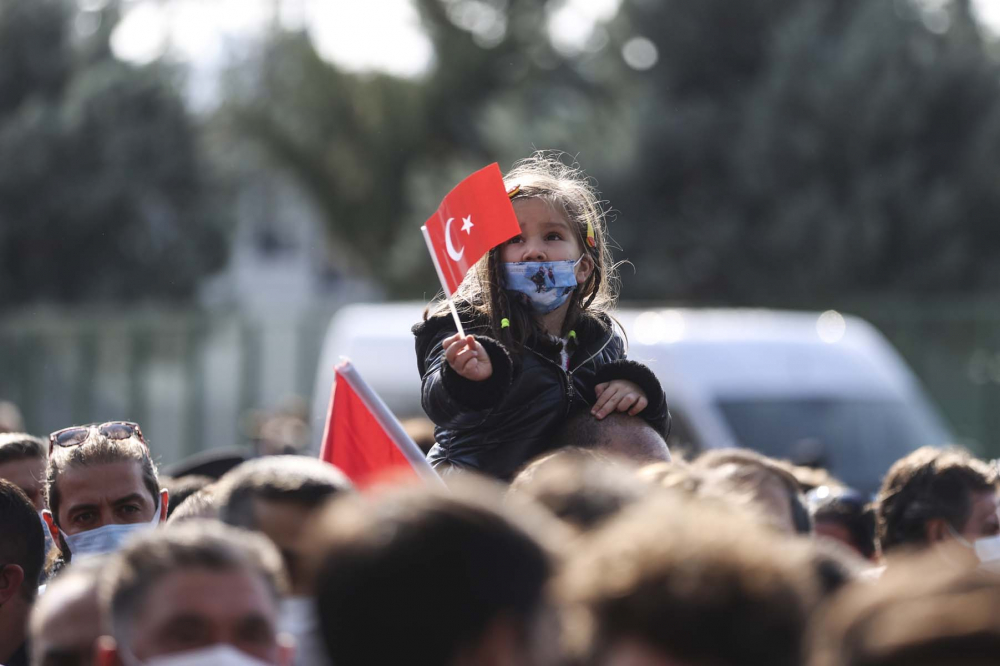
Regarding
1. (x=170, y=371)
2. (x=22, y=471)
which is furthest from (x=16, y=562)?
(x=170, y=371)

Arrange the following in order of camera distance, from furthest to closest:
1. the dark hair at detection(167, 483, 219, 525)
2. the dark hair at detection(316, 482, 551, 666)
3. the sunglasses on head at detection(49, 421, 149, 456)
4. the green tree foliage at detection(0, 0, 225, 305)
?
the green tree foliage at detection(0, 0, 225, 305) < the sunglasses on head at detection(49, 421, 149, 456) < the dark hair at detection(167, 483, 219, 525) < the dark hair at detection(316, 482, 551, 666)

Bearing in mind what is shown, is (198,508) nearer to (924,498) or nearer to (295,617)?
(295,617)

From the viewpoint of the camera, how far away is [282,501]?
108 inches

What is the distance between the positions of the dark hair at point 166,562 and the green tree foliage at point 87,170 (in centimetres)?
1876

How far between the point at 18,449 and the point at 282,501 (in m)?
2.26

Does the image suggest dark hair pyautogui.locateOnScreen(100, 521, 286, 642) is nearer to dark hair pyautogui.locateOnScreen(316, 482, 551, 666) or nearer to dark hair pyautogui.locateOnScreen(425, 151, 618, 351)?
dark hair pyautogui.locateOnScreen(316, 482, 551, 666)

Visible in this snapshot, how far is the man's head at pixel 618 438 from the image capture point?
339 cm

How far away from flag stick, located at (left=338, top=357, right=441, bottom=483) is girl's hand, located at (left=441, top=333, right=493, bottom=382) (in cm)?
34

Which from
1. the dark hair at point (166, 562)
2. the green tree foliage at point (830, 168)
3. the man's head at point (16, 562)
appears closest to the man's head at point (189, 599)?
the dark hair at point (166, 562)

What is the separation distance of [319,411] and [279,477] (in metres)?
8.26

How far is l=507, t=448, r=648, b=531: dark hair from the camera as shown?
237 centimetres

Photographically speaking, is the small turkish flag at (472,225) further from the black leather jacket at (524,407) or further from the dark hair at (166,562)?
the dark hair at (166,562)

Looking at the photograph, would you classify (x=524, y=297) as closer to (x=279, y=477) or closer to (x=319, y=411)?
(x=279, y=477)

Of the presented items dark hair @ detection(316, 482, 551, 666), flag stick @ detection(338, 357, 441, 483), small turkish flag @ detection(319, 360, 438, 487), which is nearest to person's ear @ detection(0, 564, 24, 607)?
small turkish flag @ detection(319, 360, 438, 487)
